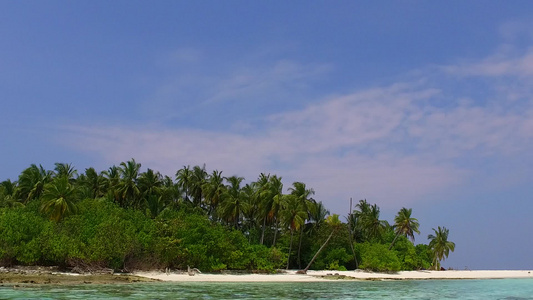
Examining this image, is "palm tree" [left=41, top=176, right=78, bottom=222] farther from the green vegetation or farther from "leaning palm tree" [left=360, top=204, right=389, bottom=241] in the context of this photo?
"leaning palm tree" [left=360, top=204, right=389, bottom=241]

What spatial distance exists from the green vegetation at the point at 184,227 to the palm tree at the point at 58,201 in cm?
11

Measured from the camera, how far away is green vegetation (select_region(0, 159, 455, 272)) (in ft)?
149

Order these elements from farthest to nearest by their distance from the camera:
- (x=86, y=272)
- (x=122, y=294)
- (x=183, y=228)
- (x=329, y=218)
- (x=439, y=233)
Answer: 1. (x=439, y=233)
2. (x=329, y=218)
3. (x=183, y=228)
4. (x=86, y=272)
5. (x=122, y=294)

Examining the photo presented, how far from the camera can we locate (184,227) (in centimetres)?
5288

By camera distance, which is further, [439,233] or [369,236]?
[439,233]

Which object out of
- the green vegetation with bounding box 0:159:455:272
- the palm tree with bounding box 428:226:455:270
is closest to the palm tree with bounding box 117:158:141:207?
the green vegetation with bounding box 0:159:455:272

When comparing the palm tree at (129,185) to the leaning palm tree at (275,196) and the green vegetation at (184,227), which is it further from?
the leaning palm tree at (275,196)

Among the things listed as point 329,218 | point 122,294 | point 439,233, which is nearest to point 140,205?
point 329,218

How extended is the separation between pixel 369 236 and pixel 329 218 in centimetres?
1043

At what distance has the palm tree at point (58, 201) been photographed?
52.3m

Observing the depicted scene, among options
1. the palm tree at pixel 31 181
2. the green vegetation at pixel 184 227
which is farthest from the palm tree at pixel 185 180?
the palm tree at pixel 31 181

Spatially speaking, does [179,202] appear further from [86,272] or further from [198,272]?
[86,272]

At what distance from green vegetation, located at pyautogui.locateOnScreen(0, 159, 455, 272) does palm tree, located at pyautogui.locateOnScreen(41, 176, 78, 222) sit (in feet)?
0.35

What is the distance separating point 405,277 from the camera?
2569 inches
